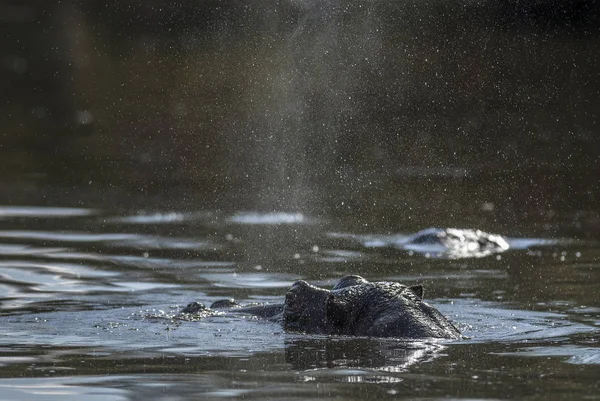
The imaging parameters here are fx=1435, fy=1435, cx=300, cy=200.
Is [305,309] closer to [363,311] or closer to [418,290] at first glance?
[363,311]

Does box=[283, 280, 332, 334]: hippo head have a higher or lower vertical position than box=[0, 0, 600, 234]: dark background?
lower

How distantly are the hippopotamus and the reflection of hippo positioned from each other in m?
5.04

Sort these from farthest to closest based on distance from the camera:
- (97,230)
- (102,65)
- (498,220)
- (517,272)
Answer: (102,65) < (498,220) < (97,230) < (517,272)

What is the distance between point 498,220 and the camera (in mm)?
17641

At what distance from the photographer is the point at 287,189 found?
22188 mm

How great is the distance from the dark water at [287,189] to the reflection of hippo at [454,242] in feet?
0.87

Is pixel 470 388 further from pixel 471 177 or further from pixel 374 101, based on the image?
pixel 374 101

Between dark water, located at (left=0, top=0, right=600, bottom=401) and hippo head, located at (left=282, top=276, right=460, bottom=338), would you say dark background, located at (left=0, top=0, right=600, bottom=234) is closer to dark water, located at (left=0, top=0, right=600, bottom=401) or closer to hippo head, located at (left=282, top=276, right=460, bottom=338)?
dark water, located at (left=0, top=0, right=600, bottom=401)

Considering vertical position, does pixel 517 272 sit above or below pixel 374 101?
below

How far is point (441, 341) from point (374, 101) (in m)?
17.9

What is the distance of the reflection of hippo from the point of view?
15.3m

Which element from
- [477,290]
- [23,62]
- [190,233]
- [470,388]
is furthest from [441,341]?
[23,62]

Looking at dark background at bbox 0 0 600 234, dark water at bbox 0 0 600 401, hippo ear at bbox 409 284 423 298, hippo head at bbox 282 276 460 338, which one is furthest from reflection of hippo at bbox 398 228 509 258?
hippo head at bbox 282 276 460 338

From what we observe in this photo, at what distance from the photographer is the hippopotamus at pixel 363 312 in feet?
→ 32.0
